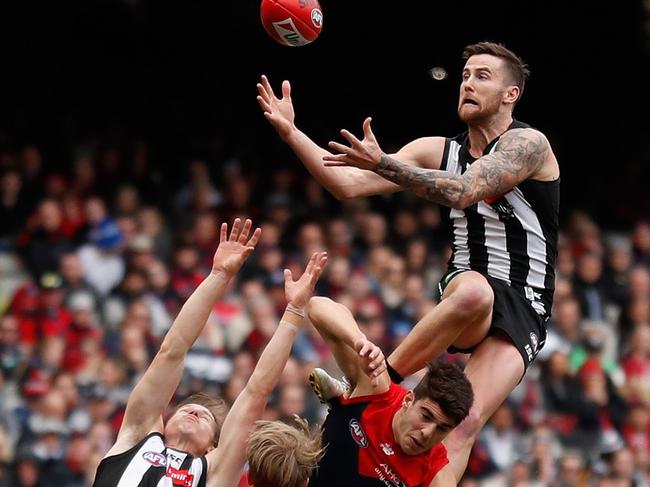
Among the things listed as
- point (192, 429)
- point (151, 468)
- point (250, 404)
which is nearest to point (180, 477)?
point (151, 468)

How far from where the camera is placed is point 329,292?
10953 millimetres

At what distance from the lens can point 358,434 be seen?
6.02 m

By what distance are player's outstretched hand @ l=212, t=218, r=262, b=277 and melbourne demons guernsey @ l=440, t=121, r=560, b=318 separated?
101 cm

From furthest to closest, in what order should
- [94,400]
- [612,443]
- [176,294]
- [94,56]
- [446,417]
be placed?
[94,56]
[612,443]
[176,294]
[94,400]
[446,417]

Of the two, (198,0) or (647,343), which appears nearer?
(647,343)

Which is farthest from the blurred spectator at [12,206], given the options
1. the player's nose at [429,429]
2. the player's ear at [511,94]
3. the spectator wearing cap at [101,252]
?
the player's nose at [429,429]

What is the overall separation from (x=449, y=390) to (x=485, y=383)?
26.9 inches

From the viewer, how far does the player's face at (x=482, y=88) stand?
21.2 ft

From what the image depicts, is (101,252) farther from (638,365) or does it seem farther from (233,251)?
(638,365)

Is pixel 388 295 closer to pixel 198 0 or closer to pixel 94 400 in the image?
pixel 94 400

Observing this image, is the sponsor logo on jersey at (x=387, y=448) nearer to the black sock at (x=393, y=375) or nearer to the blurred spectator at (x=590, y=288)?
the black sock at (x=393, y=375)

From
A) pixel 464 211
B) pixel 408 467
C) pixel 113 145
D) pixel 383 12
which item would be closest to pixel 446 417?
pixel 408 467

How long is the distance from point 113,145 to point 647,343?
16.3ft

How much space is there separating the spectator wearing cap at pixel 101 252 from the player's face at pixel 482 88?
464cm
